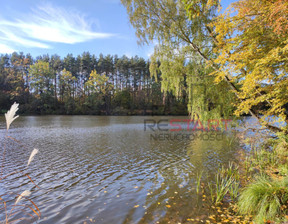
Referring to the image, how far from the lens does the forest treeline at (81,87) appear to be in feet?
163

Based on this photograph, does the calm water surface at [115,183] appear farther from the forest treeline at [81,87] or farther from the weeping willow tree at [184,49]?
the forest treeline at [81,87]

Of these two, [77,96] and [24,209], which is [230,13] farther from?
[77,96]

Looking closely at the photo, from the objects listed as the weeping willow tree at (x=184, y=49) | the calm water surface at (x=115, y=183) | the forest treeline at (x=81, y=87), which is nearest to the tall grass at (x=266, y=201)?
the calm water surface at (x=115, y=183)

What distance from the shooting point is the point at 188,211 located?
14.0ft

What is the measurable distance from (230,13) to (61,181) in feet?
23.9

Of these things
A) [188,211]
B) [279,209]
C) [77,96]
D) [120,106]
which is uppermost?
[77,96]

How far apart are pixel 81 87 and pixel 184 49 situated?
183 feet

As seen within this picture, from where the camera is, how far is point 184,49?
9305 mm

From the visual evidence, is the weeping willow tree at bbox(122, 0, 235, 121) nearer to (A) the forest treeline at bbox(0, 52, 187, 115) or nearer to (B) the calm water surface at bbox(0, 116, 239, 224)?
(B) the calm water surface at bbox(0, 116, 239, 224)

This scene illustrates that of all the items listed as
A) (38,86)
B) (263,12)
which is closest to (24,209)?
(263,12)

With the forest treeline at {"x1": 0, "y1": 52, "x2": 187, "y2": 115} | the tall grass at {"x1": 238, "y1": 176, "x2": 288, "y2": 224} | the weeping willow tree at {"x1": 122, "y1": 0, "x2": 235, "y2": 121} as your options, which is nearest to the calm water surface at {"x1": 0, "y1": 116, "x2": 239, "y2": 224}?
the tall grass at {"x1": 238, "y1": 176, "x2": 288, "y2": 224}

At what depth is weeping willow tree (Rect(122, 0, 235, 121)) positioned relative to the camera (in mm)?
8547

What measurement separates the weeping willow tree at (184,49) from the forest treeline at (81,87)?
35.7m

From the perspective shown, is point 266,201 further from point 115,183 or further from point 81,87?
point 81,87
